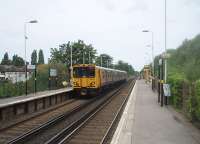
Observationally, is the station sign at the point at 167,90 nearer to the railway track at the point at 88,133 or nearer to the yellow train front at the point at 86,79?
the railway track at the point at 88,133

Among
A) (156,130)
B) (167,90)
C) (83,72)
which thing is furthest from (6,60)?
A: (156,130)

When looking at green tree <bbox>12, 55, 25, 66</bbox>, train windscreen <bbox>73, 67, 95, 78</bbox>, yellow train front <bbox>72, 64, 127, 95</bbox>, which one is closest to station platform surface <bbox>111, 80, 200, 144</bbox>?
yellow train front <bbox>72, 64, 127, 95</bbox>

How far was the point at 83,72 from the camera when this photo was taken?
3584 centimetres

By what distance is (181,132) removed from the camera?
14.9 meters

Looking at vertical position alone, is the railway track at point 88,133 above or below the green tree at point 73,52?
below

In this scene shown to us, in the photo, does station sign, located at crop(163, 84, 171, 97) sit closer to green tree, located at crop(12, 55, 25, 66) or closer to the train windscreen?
the train windscreen

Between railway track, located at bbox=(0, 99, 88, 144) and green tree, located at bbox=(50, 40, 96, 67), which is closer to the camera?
railway track, located at bbox=(0, 99, 88, 144)

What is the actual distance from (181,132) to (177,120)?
12.7ft

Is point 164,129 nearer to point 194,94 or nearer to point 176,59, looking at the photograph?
point 194,94

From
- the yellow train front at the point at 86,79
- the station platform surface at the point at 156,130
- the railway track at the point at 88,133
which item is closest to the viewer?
the station platform surface at the point at 156,130

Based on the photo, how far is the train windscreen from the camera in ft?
117

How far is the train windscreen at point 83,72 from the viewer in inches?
1403

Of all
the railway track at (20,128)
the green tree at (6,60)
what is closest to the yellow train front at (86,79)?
the railway track at (20,128)

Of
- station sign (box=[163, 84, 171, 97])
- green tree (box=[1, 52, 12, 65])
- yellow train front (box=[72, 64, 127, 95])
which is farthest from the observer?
green tree (box=[1, 52, 12, 65])
